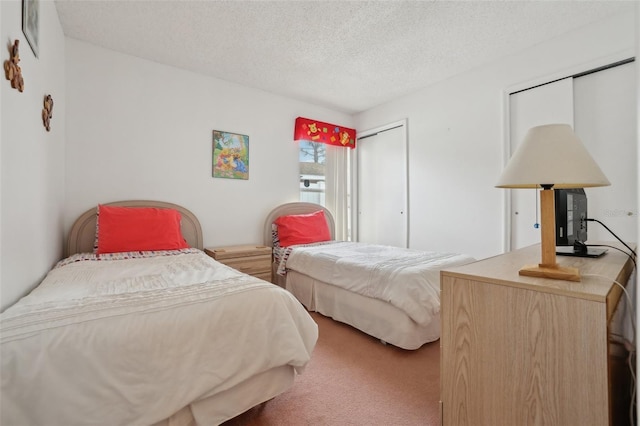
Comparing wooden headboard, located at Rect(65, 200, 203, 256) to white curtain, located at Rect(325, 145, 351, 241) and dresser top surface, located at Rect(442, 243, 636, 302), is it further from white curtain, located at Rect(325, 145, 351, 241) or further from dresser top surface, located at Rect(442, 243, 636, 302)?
dresser top surface, located at Rect(442, 243, 636, 302)

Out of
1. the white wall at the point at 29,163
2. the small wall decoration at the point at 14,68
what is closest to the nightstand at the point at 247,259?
the white wall at the point at 29,163

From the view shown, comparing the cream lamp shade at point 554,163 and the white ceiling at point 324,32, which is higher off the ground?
the white ceiling at point 324,32

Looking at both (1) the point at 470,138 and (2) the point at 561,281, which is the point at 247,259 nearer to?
(2) the point at 561,281

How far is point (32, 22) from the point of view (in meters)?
1.51

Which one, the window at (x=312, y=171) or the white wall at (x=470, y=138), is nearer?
the white wall at (x=470, y=138)

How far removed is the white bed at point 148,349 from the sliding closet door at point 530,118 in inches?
95.0

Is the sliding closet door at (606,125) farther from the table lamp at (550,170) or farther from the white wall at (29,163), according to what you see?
the white wall at (29,163)

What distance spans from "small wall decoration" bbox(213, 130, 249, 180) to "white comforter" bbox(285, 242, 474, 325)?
118 cm

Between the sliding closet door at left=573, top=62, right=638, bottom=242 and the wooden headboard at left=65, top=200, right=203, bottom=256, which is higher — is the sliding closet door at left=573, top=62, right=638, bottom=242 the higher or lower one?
the higher one

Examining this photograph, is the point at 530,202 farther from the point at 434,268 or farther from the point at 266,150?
the point at 266,150

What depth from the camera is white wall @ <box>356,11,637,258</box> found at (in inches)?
95.0

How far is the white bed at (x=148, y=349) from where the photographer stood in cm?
87

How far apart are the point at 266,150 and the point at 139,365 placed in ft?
9.65

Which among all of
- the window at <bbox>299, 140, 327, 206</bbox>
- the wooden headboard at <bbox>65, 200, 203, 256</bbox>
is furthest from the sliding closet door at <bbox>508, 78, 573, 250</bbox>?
the wooden headboard at <bbox>65, 200, 203, 256</bbox>
